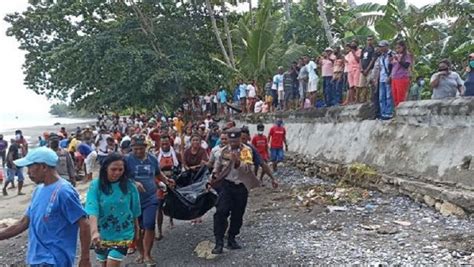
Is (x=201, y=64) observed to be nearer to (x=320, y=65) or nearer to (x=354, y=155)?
(x=320, y=65)

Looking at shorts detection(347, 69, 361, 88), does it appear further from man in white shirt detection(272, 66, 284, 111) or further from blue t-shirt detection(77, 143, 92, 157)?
blue t-shirt detection(77, 143, 92, 157)

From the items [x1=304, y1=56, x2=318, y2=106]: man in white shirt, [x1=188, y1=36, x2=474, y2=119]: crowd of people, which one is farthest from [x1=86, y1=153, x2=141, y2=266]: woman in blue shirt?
[x1=304, y1=56, x2=318, y2=106]: man in white shirt

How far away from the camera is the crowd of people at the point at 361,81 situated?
750 cm

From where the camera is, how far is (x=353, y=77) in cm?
991

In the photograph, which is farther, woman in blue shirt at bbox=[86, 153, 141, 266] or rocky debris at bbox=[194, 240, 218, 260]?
rocky debris at bbox=[194, 240, 218, 260]

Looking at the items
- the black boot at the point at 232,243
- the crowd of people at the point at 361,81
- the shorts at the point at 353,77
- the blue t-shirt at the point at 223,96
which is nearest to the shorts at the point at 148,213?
the black boot at the point at 232,243

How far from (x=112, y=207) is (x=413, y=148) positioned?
496cm

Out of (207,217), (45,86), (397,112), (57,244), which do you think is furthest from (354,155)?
(45,86)

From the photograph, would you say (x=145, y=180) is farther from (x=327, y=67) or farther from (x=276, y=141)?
(x=327, y=67)

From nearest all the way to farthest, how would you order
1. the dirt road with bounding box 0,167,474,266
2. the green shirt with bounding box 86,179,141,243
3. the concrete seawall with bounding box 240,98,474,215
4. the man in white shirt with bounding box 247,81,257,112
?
1. the green shirt with bounding box 86,179,141,243
2. the dirt road with bounding box 0,167,474,266
3. the concrete seawall with bounding box 240,98,474,215
4. the man in white shirt with bounding box 247,81,257,112

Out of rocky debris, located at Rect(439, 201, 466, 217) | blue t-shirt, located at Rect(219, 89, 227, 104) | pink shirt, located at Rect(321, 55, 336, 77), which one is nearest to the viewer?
rocky debris, located at Rect(439, 201, 466, 217)

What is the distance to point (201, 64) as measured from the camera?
821 inches

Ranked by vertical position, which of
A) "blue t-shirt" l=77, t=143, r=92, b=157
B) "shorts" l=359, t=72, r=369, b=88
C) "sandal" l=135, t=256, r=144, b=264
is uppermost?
"shorts" l=359, t=72, r=369, b=88

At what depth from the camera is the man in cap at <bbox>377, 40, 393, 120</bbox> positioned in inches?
332
